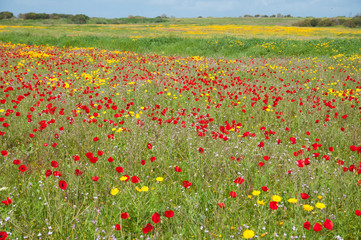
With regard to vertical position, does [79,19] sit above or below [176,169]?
above

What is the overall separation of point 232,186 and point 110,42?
2080 centimetres

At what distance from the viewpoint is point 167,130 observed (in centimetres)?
417

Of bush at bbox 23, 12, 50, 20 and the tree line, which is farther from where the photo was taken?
bush at bbox 23, 12, 50, 20

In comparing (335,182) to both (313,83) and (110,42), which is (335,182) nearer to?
(313,83)

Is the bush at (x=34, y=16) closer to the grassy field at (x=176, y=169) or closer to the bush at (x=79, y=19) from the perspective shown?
the bush at (x=79, y=19)

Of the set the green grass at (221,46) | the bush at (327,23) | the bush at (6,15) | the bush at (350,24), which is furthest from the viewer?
the bush at (6,15)

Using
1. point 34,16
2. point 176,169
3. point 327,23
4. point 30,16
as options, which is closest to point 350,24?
point 327,23

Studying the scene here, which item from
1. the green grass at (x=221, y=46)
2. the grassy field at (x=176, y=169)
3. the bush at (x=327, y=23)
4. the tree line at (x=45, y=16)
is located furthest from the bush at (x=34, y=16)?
the grassy field at (x=176, y=169)

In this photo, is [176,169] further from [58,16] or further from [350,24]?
[58,16]

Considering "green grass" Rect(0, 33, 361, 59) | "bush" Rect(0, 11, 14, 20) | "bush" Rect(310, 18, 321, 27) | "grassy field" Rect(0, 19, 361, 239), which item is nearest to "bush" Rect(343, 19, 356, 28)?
"bush" Rect(310, 18, 321, 27)

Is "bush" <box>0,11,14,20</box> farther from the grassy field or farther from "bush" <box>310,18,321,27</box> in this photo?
"bush" <box>310,18,321,27</box>


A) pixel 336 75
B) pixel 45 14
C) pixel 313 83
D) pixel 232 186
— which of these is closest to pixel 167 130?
pixel 232 186

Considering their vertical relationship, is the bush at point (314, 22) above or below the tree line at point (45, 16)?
below

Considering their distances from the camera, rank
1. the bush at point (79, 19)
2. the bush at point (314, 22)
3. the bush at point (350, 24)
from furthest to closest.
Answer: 1. the bush at point (79, 19)
2. the bush at point (314, 22)
3. the bush at point (350, 24)
